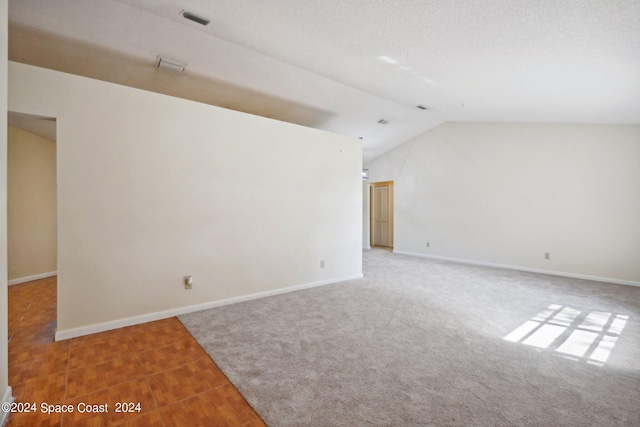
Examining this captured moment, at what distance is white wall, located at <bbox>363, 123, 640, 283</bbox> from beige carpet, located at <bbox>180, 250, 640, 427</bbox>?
3.72 feet

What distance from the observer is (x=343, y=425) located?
1674 millimetres

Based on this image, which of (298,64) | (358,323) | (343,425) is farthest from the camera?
(298,64)

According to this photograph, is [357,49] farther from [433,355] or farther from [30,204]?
[30,204]

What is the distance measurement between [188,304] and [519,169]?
6.48m

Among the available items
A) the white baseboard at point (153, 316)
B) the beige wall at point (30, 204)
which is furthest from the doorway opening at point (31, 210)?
the white baseboard at point (153, 316)

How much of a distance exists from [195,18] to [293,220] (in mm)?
2750

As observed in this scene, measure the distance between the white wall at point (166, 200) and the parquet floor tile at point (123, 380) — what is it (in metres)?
0.35

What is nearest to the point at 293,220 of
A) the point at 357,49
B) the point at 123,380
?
the point at 357,49

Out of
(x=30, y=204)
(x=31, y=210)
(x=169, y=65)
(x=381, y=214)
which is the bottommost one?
(x=381, y=214)

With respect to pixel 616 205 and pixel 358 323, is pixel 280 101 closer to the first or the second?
pixel 358 323

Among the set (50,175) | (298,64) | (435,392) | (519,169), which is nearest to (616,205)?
(519,169)

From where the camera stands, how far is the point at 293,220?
4.56 m

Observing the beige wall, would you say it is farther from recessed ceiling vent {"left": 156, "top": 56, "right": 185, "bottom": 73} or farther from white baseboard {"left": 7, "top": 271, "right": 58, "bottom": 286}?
recessed ceiling vent {"left": 156, "top": 56, "right": 185, "bottom": 73}

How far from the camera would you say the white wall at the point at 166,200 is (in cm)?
286
